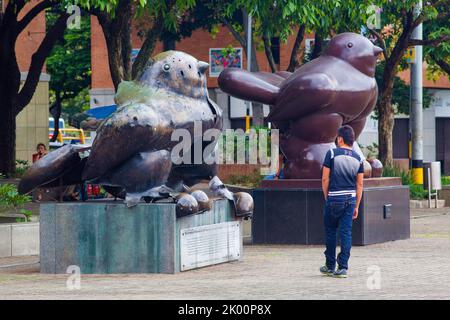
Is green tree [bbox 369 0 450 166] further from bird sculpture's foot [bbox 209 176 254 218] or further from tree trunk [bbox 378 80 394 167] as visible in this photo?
bird sculpture's foot [bbox 209 176 254 218]

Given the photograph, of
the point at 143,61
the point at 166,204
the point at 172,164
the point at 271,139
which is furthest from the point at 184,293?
the point at 271,139

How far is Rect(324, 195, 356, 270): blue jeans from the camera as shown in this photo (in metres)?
13.3

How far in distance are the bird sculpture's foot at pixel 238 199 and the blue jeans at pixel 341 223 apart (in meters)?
1.96

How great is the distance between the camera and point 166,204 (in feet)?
45.5

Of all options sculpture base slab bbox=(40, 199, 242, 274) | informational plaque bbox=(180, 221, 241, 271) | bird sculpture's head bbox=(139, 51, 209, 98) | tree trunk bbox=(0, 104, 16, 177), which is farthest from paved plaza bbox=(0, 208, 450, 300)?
tree trunk bbox=(0, 104, 16, 177)

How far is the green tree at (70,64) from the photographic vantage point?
51062mm

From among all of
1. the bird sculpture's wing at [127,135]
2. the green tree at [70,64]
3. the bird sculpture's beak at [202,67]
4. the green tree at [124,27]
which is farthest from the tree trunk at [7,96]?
the green tree at [70,64]

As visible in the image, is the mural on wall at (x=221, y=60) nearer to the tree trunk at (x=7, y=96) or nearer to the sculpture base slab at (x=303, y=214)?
the tree trunk at (x=7, y=96)

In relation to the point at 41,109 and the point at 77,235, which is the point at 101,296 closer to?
the point at 77,235

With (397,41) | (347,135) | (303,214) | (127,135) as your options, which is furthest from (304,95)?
(397,41)

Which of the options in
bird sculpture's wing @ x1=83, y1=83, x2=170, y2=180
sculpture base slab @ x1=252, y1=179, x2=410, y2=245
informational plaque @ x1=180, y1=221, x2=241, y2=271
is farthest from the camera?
sculpture base slab @ x1=252, y1=179, x2=410, y2=245

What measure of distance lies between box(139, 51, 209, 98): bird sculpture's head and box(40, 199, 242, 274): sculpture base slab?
5.16ft

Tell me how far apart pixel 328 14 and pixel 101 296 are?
1463cm

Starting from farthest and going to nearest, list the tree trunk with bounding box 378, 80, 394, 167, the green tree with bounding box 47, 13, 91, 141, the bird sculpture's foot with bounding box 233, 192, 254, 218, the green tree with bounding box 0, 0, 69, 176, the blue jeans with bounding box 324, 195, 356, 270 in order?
the green tree with bounding box 47, 13, 91, 141
the tree trunk with bounding box 378, 80, 394, 167
the green tree with bounding box 0, 0, 69, 176
the bird sculpture's foot with bounding box 233, 192, 254, 218
the blue jeans with bounding box 324, 195, 356, 270
